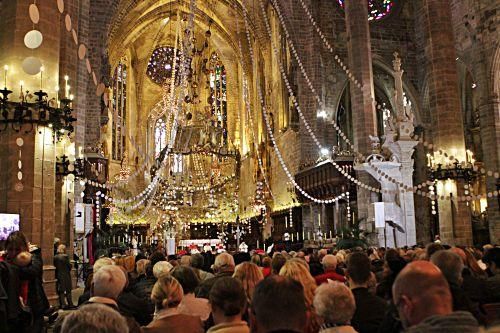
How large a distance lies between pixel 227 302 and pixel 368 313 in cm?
122

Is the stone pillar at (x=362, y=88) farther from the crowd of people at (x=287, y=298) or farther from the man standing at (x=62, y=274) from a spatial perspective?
the crowd of people at (x=287, y=298)

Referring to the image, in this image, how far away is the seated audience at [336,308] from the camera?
2.86 m

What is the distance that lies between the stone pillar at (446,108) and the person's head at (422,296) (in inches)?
568

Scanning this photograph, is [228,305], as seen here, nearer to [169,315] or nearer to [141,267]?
[169,315]

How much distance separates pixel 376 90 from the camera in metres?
25.0

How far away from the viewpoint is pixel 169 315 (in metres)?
3.29

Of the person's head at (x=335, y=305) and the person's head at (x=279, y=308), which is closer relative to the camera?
the person's head at (x=279, y=308)

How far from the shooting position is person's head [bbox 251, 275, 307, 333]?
2.03 metres

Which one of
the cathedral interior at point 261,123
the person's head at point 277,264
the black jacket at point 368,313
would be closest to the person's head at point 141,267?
the person's head at point 277,264

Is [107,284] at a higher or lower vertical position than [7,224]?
lower

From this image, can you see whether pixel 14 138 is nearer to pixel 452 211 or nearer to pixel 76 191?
pixel 76 191

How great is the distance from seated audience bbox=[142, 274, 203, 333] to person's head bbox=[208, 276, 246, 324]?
0.39 metres

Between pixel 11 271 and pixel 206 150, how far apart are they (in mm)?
23574

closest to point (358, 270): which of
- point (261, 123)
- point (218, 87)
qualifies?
point (261, 123)
